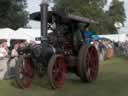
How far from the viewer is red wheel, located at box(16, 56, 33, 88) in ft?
30.2

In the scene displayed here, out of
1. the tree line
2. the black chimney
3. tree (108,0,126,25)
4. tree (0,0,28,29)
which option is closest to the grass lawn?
the black chimney

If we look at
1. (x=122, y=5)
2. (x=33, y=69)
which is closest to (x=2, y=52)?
(x=33, y=69)

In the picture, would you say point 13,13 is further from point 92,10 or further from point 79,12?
point 92,10

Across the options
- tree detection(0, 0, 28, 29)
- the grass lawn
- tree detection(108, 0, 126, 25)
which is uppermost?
tree detection(108, 0, 126, 25)

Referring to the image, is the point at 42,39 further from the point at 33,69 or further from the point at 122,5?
the point at 122,5

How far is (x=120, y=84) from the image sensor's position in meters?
10.3

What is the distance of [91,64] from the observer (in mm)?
11117

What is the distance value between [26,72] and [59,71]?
0.87m

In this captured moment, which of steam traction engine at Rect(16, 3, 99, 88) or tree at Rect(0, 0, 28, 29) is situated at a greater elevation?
tree at Rect(0, 0, 28, 29)

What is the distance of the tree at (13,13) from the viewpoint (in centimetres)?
3522

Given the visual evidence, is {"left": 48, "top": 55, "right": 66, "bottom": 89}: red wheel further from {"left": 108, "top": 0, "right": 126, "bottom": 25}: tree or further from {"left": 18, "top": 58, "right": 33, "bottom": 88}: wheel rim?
{"left": 108, "top": 0, "right": 126, "bottom": 25}: tree

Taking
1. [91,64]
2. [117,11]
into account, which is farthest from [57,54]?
[117,11]

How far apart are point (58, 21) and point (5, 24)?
27.5 m

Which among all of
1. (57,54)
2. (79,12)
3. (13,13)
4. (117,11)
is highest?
(117,11)
